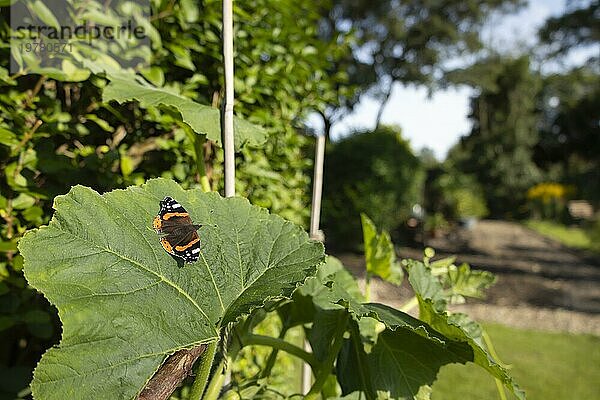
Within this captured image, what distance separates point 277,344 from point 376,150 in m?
8.09

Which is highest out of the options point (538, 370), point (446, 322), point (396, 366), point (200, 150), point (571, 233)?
point (200, 150)

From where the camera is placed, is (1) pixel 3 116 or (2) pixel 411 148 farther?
(2) pixel 411 148

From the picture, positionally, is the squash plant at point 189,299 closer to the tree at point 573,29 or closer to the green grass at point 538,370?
the green grass at point 538,370

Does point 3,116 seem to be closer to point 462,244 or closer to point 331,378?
point 331,378

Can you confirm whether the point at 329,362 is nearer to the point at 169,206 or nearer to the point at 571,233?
the point at 169,206

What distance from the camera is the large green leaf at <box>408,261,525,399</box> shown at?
0.75 m

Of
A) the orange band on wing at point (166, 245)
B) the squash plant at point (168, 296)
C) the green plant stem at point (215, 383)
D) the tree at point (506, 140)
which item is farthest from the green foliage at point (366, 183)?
the tree at point (506, 140)

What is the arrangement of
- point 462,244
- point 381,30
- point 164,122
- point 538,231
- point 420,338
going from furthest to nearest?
point 381,30
point 538,231
point 462,244
point 164,122
point 420,338

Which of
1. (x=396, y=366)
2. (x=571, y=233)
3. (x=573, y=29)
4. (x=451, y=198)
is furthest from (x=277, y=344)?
(x=571, y=233)

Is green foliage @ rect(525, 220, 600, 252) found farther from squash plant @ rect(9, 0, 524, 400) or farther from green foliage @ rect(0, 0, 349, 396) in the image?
squash plant @ rect(9, 0, 524, 400)

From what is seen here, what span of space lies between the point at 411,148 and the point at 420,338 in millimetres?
9523

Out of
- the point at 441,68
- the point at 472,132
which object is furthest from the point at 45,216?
the point at 472,132

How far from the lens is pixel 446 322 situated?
2.56 feet

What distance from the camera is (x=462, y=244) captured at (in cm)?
1084
